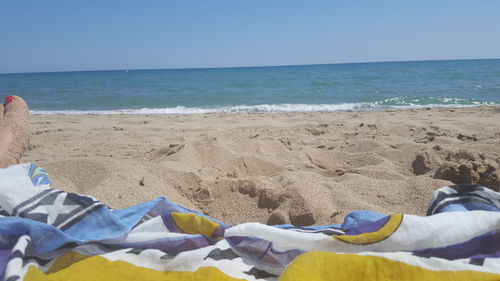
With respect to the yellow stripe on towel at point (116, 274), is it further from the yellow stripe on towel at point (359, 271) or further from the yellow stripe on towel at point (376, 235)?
the yellow stripe on towel at point (376, 235)

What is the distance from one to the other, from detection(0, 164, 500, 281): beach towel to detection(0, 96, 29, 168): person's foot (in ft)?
3.23

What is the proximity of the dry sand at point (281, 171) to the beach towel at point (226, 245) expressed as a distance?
0.53m

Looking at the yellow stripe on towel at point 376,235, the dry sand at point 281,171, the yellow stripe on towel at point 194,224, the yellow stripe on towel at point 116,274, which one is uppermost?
the yellow stripe on towel at point 376,235

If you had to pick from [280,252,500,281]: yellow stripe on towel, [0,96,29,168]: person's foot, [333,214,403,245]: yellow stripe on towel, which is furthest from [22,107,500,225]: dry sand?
[280,252,500,281]: yellow stripe on towel

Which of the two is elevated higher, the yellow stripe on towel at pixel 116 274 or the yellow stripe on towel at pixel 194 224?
the yellow stripe on towel at pixel 194 224

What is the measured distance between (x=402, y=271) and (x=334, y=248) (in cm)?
17

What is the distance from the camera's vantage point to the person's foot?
1791 mm

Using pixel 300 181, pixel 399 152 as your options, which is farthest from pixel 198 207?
pixel 399 152

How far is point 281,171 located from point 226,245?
1.22 m

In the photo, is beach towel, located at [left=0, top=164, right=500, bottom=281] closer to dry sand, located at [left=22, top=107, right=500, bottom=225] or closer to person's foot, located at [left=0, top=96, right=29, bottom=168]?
dry sand, located at [left=22, top=107, right=500, bottom=225]

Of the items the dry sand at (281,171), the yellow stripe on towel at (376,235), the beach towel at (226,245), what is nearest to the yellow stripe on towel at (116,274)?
the beach towel at (226,245)

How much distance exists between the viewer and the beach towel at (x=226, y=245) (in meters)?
0.72

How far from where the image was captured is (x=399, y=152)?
2.26m

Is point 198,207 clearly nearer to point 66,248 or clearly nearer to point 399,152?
point 66,248
